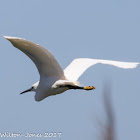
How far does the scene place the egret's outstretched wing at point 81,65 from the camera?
408 inches

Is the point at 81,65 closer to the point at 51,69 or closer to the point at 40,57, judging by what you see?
the point at 51,69

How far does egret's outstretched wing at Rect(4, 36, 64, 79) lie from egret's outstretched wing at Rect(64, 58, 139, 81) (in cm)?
90

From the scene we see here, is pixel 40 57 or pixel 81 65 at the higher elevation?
pixel 40 57

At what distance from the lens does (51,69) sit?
30.4 ft

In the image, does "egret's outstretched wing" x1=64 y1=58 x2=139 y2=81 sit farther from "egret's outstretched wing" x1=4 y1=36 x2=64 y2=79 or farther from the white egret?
"egret's outstretched wing" x1=4 y1=36 x2=64 y2=79

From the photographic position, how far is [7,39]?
699 cm

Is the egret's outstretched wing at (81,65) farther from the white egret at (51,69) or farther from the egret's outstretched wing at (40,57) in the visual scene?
the egret's outstretched wing at (40,57)

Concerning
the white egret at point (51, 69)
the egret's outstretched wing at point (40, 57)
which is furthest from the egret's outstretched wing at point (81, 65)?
the egret's outstretched wing at point (40, 57)

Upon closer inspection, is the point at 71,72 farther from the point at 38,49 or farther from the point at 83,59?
the point at 38,49

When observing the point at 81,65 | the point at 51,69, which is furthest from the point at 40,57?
the point at 81,65

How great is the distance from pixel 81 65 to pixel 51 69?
2.21 metres

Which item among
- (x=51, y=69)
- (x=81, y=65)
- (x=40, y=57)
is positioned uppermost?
(x=40, y=57)

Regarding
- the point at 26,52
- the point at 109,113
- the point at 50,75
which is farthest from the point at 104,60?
the point at 109,113

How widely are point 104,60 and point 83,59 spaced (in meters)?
0.85
